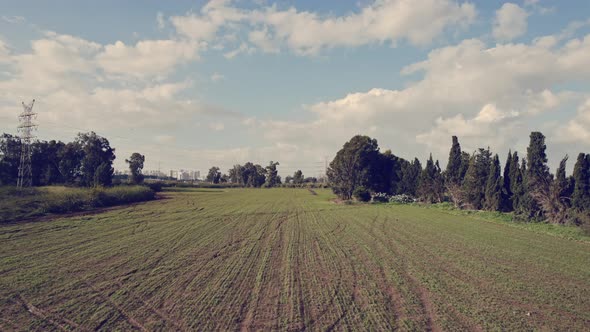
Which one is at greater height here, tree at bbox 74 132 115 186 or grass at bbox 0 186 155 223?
tree at bbox 74 132 115 186

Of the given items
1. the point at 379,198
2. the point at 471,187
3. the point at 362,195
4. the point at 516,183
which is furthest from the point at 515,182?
the point at 379,198

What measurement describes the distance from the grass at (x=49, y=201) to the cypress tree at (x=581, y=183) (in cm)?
3354

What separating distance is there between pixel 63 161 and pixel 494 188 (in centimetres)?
5872

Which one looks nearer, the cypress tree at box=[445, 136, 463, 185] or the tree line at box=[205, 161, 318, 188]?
the cypress tree at box=[445, 136, 463, 185]

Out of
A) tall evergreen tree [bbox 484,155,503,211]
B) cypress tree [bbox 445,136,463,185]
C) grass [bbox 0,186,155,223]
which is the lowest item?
grass [bbox 0,186,155,223]

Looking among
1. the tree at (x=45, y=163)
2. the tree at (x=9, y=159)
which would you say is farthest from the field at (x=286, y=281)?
the tree at (x=45, y=163)

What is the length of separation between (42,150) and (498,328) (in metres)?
64.1

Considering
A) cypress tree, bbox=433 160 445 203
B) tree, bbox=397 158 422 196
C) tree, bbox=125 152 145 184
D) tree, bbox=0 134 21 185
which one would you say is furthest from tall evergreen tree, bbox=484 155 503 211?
tree, bbox=125 152 145 184

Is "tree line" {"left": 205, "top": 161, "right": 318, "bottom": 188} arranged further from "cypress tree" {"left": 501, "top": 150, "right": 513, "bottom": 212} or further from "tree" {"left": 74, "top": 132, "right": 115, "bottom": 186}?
"cypress tree" {"left": 501, "top": 150, "right": 513, "bottom": 212}

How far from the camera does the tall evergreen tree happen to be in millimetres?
29438

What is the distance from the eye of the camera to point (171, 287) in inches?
351

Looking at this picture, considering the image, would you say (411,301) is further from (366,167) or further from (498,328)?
(366,167)

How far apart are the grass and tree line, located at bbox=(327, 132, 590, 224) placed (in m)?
27.4

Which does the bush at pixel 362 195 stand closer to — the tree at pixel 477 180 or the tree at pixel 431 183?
the tree at pixel 431 183
